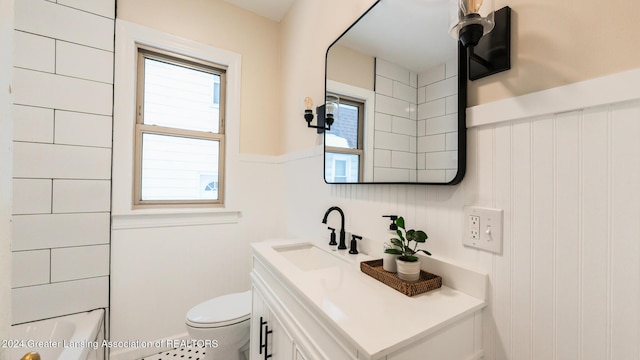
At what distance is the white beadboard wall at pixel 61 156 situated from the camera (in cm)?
142

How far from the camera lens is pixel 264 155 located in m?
2.18

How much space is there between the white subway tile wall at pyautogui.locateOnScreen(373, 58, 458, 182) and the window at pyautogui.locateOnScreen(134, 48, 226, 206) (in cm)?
142

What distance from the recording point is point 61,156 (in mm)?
1507

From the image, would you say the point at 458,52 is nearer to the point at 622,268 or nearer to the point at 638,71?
the point at 638,71

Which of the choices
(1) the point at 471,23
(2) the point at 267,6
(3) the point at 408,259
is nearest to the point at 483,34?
(1) the point at 471,23

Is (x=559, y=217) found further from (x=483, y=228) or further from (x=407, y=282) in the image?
(x=407, y=282)

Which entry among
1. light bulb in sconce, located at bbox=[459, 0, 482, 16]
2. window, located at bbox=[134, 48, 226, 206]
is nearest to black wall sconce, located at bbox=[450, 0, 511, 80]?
light bulb in sconce, located at bbox=[459, 0, 482, 16]

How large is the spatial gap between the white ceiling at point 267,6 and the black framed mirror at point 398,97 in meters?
0.93

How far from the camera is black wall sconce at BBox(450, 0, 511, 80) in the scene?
68 cm

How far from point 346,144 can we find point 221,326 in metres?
1.23

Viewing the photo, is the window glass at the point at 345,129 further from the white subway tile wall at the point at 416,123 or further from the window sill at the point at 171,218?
the window sill at the point at 171,218

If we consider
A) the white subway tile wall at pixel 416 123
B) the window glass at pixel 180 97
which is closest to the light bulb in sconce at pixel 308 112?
the white subway tile wall at pixel 416 123

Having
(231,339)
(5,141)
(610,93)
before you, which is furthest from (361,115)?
(231,339)

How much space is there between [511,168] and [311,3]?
5.54 ft
